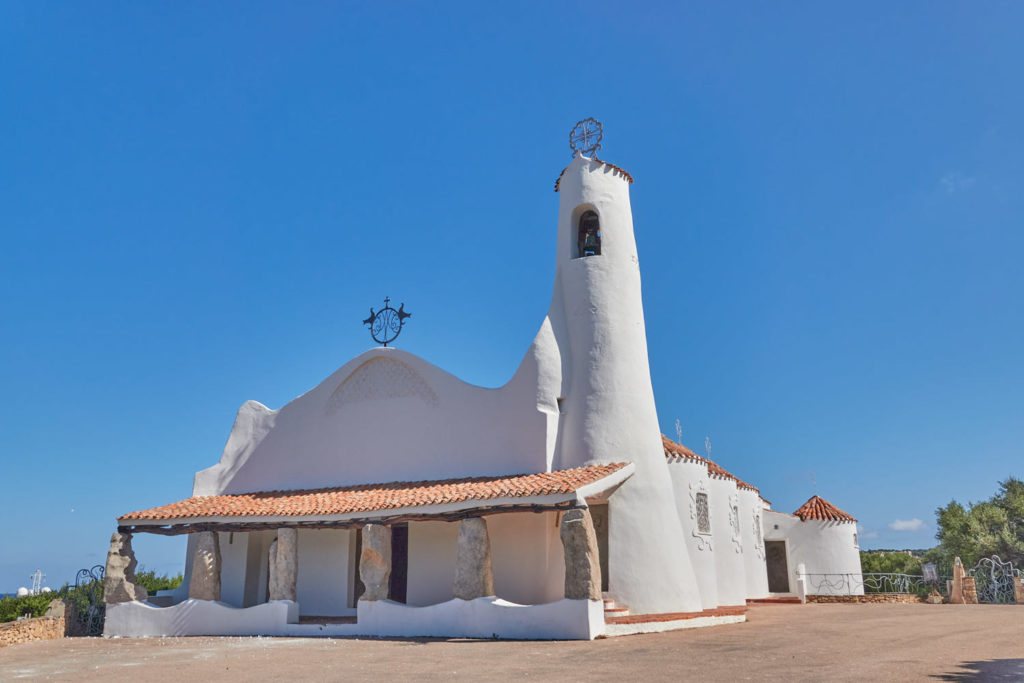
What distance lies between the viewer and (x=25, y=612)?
18203mm

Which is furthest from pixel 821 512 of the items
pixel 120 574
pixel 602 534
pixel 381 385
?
pixel 120 574

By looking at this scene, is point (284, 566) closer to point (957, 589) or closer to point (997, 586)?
point (957, 589)

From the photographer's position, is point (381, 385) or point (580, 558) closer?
point (580, 558)

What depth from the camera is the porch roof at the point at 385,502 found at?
13844mm

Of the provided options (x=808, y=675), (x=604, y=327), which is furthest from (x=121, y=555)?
(x=808, y=675)

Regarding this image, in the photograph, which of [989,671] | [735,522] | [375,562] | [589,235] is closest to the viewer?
[989,671]

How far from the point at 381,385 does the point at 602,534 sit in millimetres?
6780

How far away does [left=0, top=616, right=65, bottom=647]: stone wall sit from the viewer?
47.4 ft

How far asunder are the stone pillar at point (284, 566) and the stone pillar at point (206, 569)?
1460 millimetres

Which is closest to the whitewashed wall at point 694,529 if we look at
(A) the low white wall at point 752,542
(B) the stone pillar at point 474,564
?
(B) the stone pillar at point 474,564

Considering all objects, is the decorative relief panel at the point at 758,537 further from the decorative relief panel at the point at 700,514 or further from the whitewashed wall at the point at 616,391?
the whitewashed wall at the point at 616,391

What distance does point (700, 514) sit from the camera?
17.8m

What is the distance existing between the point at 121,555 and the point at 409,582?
6637 mm

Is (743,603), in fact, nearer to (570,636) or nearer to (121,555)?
(570,636)
